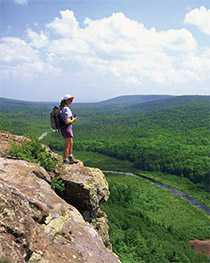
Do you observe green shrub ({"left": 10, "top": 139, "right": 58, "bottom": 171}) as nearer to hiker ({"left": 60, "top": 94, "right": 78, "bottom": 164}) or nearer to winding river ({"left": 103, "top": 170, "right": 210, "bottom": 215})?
hiker ({"left": 60, "top": 94, "right": 78, "bottom": 164})

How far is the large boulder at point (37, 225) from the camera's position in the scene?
6934 mm

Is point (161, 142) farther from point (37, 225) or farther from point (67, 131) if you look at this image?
point (37, 225)

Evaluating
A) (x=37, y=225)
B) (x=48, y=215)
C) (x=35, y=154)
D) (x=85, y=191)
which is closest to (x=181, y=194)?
(x=35, y=154)

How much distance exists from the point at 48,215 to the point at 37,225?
0.75 m

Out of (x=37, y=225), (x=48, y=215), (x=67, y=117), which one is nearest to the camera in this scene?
(x=37, y=225)

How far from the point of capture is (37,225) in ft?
25.7

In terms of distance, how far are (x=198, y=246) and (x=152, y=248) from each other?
517 inches

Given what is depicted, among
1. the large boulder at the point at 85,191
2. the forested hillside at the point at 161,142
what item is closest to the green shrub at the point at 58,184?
the large boulder at the point at 85,191

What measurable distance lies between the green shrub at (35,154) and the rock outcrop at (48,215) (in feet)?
0.81

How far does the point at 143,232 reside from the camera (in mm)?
47719

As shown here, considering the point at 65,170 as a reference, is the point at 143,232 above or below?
below

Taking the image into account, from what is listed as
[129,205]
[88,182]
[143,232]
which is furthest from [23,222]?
[129,205]

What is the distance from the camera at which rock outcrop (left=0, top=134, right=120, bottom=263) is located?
702 centimetres

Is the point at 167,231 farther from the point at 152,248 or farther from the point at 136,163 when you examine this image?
Result: the point at 136,163
